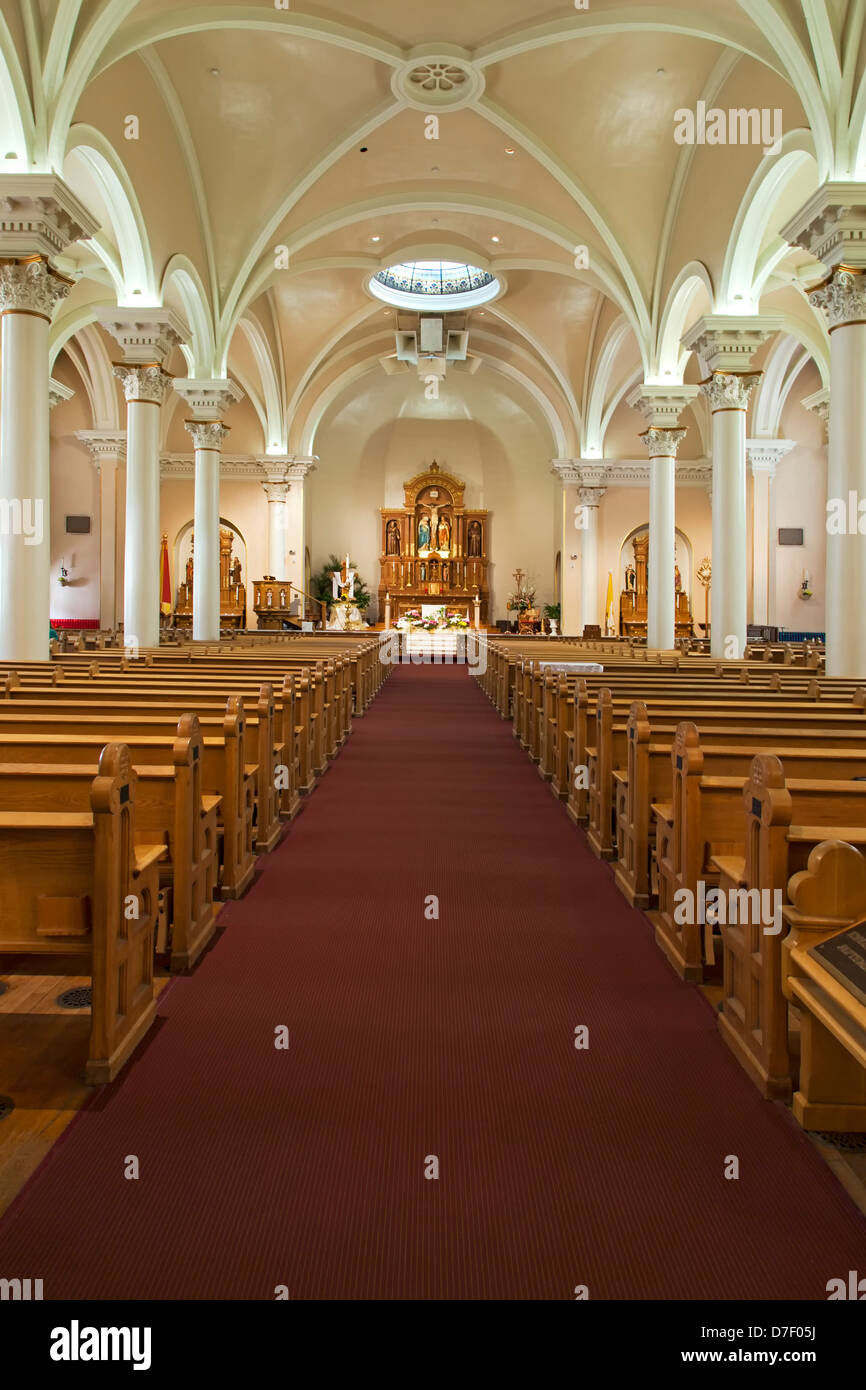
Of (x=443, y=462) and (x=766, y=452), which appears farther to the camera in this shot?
(x=443, y=462)

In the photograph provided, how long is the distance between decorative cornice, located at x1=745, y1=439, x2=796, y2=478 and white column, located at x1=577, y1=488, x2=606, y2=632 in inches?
151

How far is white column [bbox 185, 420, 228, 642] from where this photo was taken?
16984 millimetres

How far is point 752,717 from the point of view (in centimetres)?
A: 512

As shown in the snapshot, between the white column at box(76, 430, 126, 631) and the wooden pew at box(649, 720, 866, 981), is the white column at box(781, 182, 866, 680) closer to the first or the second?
the wooden pew at box(649, 720, 866, 981)

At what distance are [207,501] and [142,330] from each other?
433cm

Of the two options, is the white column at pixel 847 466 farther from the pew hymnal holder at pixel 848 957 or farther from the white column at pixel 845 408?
the pew hymnal holder at pixel 848 957

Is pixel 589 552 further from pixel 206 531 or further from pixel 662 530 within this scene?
pixel 206 531

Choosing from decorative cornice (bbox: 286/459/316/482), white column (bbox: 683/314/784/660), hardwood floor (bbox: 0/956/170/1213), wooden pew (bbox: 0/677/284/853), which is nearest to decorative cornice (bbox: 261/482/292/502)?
decorative cornice (bbox: 286/459/316/482)

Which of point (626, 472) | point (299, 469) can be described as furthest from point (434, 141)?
point (626, 472)

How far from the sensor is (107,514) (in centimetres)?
2381

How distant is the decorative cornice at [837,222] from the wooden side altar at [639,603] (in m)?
17.2
